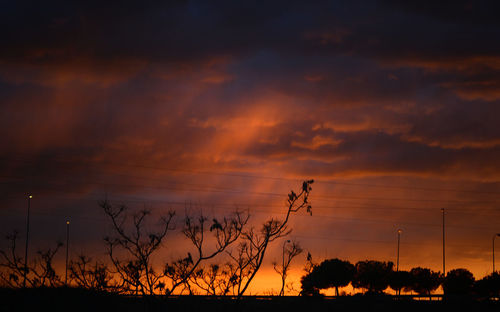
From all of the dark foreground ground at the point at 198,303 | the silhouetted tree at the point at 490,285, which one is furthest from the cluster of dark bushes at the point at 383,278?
the dark foreground ground at the point at 198,303

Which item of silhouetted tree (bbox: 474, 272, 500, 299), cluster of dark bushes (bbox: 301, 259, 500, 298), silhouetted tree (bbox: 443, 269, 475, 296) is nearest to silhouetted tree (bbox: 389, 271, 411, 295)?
cluster of dark bushes (bbox: 301, 259, 500, 298)

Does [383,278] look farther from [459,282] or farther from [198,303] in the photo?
[198,303]

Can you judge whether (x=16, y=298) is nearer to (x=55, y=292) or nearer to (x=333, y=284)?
(x=55, y=292)

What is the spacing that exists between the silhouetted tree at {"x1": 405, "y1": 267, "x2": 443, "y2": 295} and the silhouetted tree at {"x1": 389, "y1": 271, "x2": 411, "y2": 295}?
44.6 inches

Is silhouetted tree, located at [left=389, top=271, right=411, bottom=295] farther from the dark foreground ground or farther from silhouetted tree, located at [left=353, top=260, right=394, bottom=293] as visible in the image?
the dark foreground ground

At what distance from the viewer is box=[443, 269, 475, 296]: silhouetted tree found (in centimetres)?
12638

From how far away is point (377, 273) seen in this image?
131875 mm

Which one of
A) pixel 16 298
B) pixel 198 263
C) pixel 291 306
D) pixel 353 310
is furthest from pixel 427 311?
pixel 16 298

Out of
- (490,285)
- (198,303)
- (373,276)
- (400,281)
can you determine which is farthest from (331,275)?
(198,303)

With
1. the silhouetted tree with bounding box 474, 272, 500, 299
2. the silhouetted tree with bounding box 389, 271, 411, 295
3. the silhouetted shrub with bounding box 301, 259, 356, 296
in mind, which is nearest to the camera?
the silhouetted tree with bounding box 474, 272, 500, 299

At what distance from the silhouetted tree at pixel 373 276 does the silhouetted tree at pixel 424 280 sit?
16.0 ft

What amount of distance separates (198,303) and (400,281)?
82.5 metres

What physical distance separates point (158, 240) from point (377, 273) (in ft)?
297

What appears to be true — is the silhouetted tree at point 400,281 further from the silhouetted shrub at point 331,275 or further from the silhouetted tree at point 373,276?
the silhouetted shrub at point 331,275
